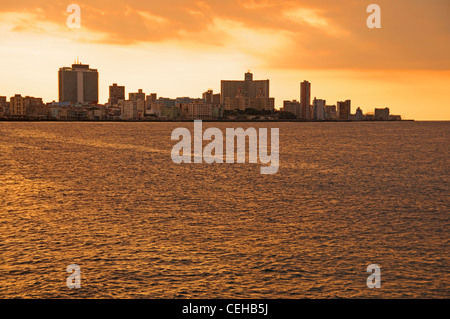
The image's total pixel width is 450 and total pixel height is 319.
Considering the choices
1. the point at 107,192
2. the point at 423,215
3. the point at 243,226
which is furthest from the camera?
the point at 107,192

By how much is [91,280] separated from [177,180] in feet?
100

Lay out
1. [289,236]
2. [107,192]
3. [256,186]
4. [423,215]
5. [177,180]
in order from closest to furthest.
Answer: [289,236] → [423,215] → [107,192] → [256,186] → [177,180]

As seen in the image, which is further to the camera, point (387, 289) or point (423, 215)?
point (423, 215)

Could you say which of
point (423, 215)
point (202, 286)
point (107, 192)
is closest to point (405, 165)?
point (423, 215)

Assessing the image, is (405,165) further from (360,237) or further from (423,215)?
(360,237)

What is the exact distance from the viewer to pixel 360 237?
2541 cm

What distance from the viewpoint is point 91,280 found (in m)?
18.8
